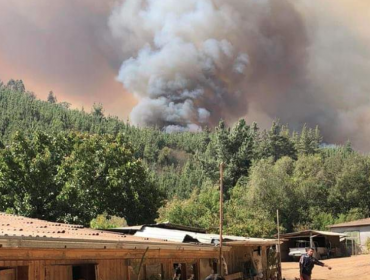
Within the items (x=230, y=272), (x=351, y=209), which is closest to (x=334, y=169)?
(x=351, y=209)

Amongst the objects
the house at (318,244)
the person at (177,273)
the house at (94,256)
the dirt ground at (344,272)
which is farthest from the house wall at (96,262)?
the house at (318,244)

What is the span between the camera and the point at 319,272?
36719mm

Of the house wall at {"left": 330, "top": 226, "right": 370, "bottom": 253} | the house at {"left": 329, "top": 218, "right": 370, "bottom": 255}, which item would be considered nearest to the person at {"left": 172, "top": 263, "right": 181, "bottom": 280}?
the house at {"left": 329, "top": 218, "right": 370, "bottom": 255}

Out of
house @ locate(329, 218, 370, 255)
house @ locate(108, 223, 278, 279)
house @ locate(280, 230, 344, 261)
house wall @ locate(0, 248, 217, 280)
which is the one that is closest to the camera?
house wall @ locate(0, 248, 217, 280)

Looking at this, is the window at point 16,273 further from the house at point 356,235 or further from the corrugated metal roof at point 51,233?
the house at point 356,235

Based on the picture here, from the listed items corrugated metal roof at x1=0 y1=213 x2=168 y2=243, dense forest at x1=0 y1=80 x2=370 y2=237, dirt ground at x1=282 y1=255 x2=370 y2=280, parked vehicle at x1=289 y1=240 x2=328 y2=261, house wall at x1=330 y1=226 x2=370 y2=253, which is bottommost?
dirt ground at x1=282 y1=255 x2=370 y2=280

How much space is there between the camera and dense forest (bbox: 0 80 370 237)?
3456 centimetres

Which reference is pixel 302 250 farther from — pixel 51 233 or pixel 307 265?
pixel 51 233

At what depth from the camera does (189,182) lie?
114 m

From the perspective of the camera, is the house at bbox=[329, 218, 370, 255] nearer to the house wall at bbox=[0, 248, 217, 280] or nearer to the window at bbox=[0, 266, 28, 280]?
the house wall at bbox=[0, 248, 217, 280]

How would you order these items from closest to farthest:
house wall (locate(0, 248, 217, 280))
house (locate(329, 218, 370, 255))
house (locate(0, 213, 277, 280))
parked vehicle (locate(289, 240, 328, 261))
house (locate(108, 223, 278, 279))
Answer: house (locate(0, 213, 277, 280)) → house wall (locate(0, 248, 217, 280)) → house (locate(108, 223, 278, 279)) → parked vehicle (locate(289, 240, 328, 261)) → house (locate(329, 218, 370, 255))

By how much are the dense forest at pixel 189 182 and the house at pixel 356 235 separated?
849 centimetres

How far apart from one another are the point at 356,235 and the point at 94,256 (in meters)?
48.7

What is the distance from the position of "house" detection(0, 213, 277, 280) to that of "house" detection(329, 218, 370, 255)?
3881 cm
